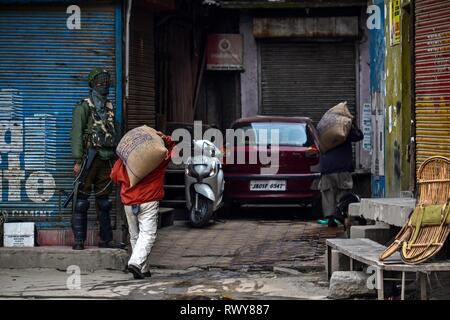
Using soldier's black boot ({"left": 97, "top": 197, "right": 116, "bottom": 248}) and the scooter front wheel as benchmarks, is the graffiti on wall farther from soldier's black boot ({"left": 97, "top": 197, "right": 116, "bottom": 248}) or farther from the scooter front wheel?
the scooter front wheel

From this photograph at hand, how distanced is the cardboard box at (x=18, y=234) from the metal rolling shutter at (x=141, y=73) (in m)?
1.76

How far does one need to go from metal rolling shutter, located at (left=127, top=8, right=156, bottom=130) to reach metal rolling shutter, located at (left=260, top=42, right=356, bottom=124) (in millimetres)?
7214

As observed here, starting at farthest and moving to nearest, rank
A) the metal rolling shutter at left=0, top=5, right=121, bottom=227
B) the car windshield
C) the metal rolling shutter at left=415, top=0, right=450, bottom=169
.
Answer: the car windshield < the metal rolling shutter at left=0, top=5, right=121, bottom=227 < the metal rolling shutter at left=415, top=0, right=450, bottom=169

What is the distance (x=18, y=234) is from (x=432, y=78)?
5119 mm

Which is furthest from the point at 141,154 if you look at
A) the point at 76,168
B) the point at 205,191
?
the point at 205,191

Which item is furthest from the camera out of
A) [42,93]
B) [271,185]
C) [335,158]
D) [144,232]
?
[271,185]

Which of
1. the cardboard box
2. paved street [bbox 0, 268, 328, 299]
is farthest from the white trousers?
the cardboard box

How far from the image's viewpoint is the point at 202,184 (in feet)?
53.1

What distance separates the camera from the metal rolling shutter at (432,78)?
35.2ft

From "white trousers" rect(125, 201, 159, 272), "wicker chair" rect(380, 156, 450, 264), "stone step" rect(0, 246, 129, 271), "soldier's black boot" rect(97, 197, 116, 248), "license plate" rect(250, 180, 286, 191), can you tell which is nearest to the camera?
"wicker chair" rect(380, 156, 450, 264)

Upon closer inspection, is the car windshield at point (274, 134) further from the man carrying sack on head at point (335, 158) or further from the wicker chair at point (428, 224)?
the wicker chair at point (428, 224)

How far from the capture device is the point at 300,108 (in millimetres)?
21422

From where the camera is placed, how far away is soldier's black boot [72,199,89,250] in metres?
12.3

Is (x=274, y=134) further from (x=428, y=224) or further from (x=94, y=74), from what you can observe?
(x=428, y=224)
